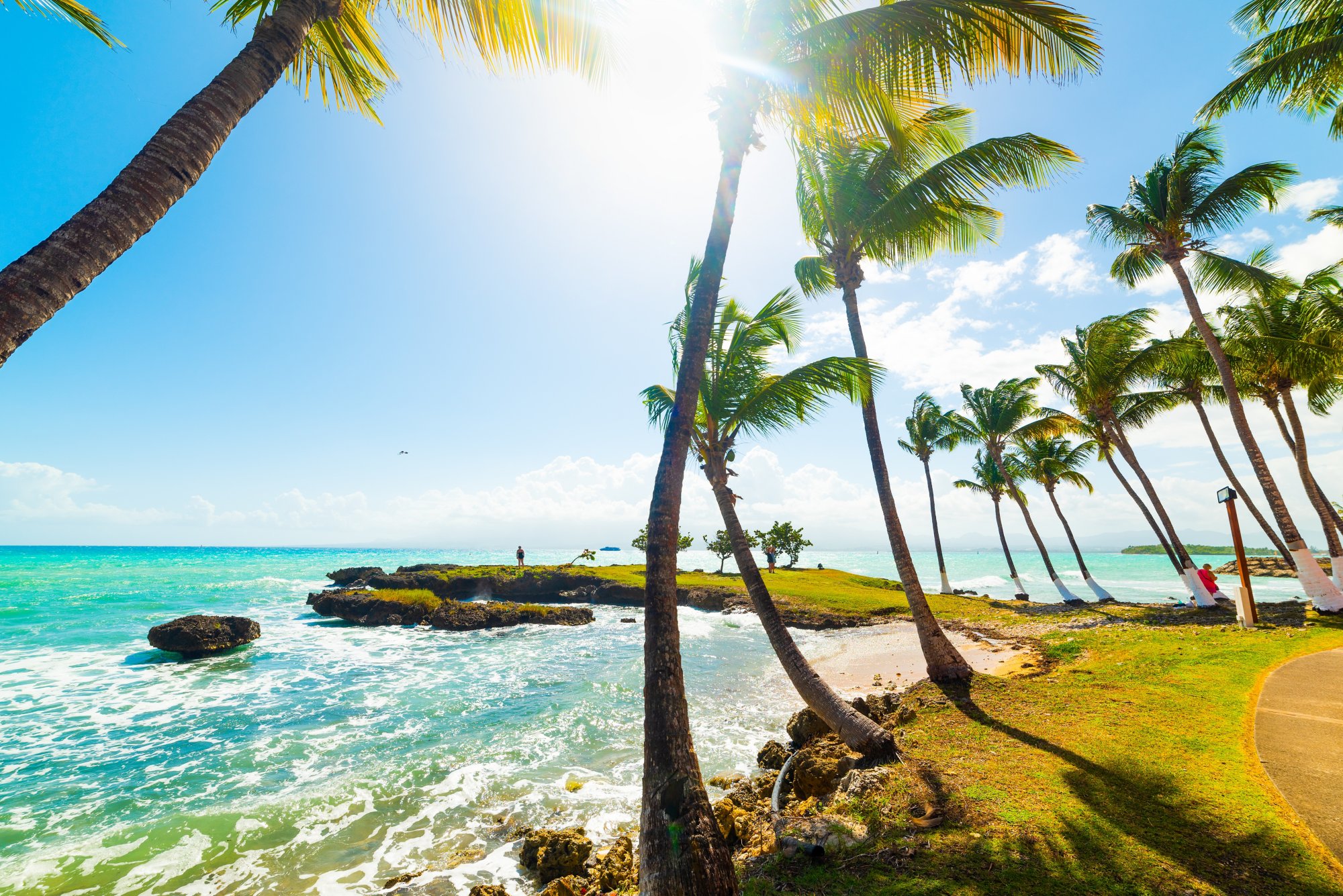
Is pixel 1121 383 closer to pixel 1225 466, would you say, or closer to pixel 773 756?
pixel 1225 466

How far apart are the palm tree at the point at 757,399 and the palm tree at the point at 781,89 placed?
2.76 meters

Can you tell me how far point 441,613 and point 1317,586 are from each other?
32663 mm

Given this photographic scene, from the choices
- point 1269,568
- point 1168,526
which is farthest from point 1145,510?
point 1269,568

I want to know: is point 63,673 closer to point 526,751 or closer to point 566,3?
point 526,751

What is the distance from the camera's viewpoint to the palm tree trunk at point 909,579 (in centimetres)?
978

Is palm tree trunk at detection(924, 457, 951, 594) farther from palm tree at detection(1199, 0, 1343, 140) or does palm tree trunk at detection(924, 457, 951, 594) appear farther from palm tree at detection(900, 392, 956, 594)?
palm tree at detection(1199, 0, 1343, 140)

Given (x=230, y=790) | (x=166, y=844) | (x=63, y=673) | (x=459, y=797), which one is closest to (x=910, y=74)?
(x=459, y=797)

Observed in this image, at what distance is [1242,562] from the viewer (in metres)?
13.1

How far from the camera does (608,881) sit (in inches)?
225

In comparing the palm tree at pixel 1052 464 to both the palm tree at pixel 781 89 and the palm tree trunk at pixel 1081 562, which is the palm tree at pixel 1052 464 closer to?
the palm tree trunk at pixel 1081 562

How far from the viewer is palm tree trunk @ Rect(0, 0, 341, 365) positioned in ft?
9.14

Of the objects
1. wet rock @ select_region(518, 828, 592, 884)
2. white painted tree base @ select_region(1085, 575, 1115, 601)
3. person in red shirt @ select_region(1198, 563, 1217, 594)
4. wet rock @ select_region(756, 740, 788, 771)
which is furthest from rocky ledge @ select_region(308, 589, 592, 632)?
person in red shirt @ select_region(1198, 563, 1217, 594)

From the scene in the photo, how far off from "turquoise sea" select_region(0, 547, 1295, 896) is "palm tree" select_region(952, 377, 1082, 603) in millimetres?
15241

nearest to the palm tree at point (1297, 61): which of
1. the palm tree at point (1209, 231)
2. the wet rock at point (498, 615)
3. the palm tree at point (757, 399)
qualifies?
the palm tree at point (1209, 231)
